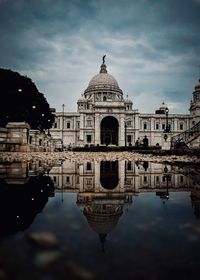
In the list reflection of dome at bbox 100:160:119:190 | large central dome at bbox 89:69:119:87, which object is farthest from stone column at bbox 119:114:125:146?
reflection of dome at bbox 100:160:119:190

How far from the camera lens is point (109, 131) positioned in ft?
203

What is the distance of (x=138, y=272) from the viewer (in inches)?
29.0

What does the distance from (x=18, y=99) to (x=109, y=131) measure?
3061cm

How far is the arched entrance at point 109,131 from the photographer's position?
202ft

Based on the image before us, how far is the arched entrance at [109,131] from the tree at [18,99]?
23.6 metres

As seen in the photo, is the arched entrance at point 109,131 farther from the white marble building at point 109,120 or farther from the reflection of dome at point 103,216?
the reflection of dome at point 103,216

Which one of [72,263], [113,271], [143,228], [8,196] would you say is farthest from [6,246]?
[8,196]

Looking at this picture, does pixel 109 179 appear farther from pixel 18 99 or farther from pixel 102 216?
pixel 18 99

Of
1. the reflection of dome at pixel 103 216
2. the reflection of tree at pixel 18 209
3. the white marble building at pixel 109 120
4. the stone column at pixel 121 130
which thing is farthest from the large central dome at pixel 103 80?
the reflection of dome at pixel 103 216

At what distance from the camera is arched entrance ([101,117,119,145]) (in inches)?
2424

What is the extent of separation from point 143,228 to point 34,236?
18.5 inches

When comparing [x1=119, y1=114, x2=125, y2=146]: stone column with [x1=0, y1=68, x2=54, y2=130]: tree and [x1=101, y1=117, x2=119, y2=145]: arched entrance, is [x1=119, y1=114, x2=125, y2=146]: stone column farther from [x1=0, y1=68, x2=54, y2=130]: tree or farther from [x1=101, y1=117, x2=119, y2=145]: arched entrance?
[x1=0, y1=68, x2=54, y2=130]: tree

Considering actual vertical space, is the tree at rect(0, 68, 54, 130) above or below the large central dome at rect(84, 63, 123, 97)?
below

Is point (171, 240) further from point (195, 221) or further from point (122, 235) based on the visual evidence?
point (195, 221)
